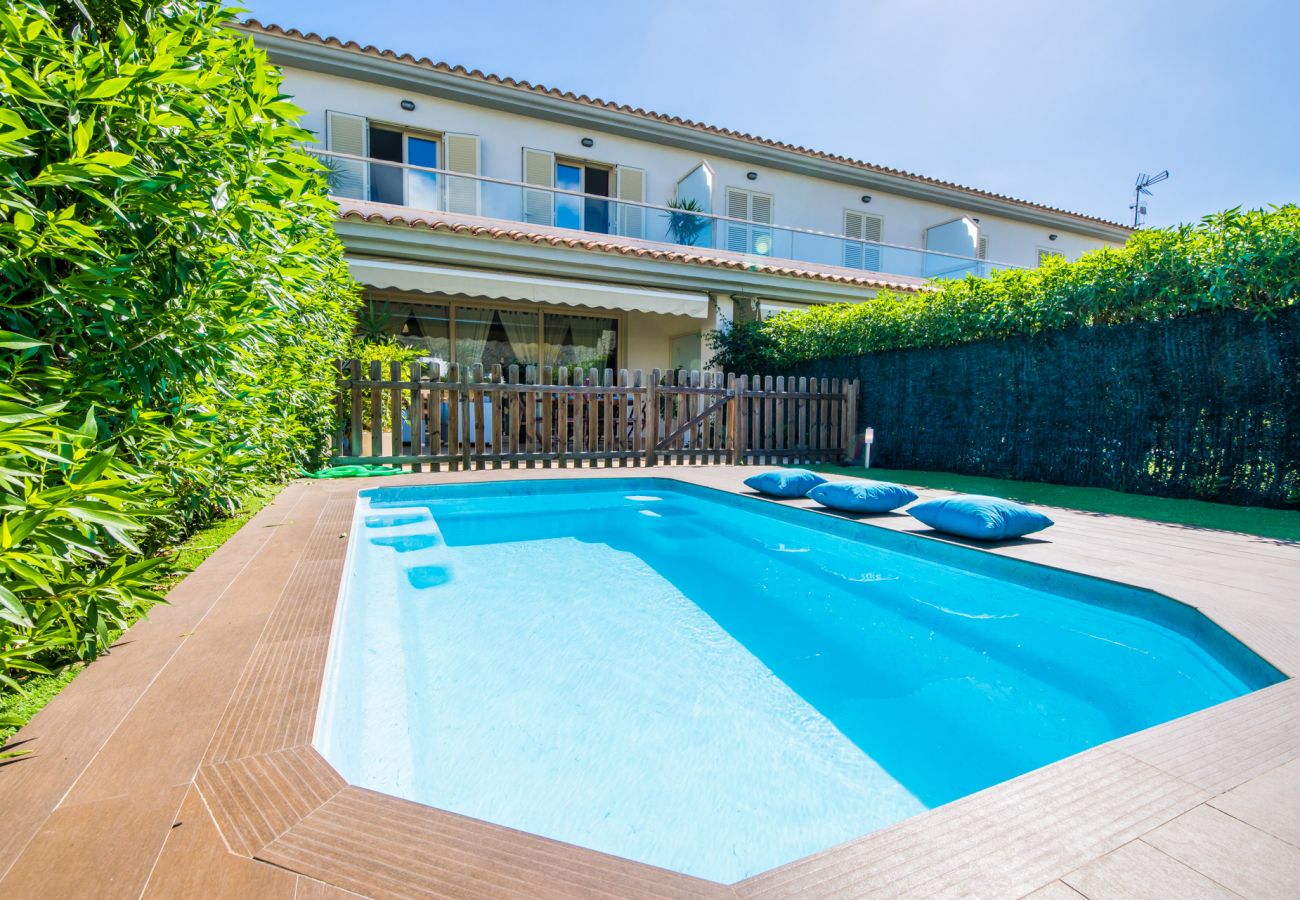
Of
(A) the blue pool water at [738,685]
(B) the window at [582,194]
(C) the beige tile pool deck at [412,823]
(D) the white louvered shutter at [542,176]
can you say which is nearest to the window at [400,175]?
(B) the window at [582,194]

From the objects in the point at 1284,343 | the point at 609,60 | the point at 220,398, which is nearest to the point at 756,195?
the point at 609,60

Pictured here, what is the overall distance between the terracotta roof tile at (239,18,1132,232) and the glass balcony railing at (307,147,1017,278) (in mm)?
2177

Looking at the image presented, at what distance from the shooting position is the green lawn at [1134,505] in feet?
16.5

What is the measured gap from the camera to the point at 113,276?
5.97 ft

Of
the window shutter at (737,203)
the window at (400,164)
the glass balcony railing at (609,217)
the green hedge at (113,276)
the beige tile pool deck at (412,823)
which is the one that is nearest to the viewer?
the beige tile pool deck at (412,823)

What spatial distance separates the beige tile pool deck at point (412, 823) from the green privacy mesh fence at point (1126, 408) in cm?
538

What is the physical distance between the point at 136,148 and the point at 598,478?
250 inches

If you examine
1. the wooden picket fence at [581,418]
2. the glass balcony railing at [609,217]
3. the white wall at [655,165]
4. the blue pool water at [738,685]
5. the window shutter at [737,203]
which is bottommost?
the blue pool water at [738,685]

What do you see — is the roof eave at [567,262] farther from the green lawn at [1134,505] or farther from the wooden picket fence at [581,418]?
the green lawn at [1134,505]

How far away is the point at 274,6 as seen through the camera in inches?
452

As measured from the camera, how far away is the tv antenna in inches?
1110

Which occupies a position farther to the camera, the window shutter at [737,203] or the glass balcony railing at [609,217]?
the window shutter at [737,203]

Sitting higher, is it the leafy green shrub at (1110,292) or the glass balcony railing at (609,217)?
the glass balcony railing at (609,217)

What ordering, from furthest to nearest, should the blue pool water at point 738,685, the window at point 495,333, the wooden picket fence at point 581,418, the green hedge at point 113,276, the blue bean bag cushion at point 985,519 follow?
the window at point 495,333, the wooden picket fence at point 581,418, the blue bean bag cushion at point 985,519, the blue pool water at point 738,685, the green hedge at point 113,276
